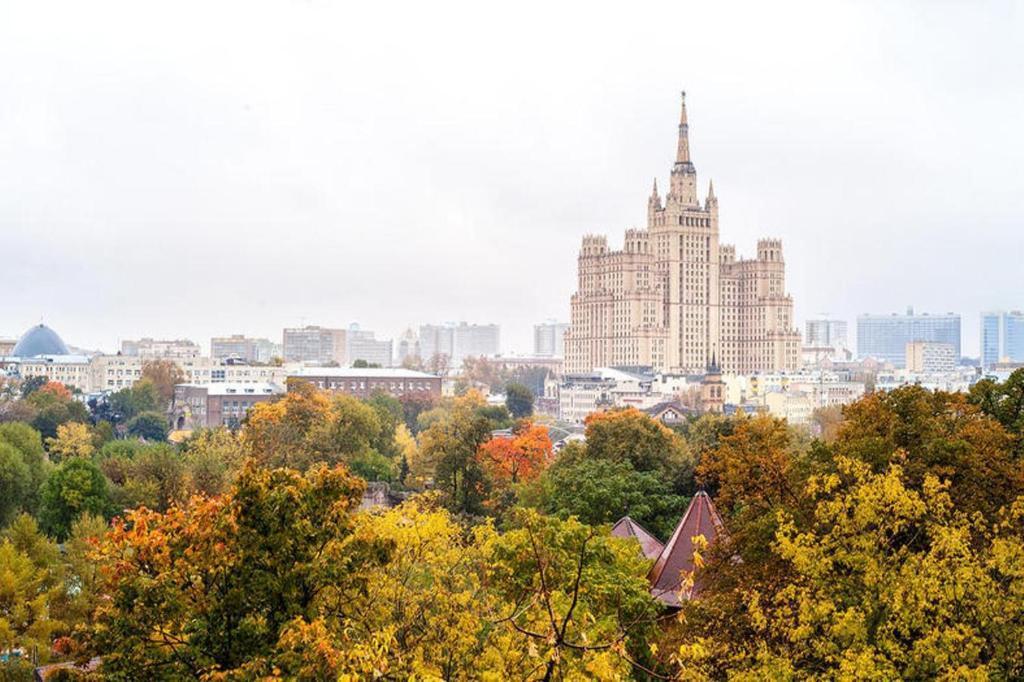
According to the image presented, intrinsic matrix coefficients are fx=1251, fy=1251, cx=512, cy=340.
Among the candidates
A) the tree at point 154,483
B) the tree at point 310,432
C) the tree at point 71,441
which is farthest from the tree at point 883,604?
the tree at point 71,441

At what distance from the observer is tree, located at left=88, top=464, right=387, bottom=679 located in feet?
51.7

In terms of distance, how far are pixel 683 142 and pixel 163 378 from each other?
70492mm

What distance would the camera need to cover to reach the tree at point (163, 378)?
11581cm

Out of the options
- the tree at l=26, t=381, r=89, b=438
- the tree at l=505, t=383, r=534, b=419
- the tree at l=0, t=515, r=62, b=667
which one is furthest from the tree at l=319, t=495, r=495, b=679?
the tree at l=505, t=383, r=534, b=419

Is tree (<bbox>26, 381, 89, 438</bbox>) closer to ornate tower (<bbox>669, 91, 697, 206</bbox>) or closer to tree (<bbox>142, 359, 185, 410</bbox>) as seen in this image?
tree (<bbox>142, 359, 185, 410</bbox>)

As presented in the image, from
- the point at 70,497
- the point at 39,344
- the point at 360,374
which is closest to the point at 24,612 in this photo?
the point at 70,497

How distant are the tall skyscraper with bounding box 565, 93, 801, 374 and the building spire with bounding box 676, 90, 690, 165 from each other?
12cm

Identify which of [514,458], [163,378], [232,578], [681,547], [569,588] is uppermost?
[163,378]

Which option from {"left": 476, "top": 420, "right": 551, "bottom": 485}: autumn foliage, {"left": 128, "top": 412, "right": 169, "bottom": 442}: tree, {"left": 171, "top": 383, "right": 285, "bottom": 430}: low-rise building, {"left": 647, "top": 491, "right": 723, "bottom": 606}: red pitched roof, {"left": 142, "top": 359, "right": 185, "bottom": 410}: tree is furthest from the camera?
{"left": 142, "top": 359, "right": 185, "bottom": 410}: tree

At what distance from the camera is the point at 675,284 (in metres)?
154

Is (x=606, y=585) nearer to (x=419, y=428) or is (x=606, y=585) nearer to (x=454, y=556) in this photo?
(x=454, y=556)

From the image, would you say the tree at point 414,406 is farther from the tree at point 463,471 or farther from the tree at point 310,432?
the tree at point 463,471

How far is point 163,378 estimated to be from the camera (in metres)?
120

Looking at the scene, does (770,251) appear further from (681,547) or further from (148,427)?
(681,547)
